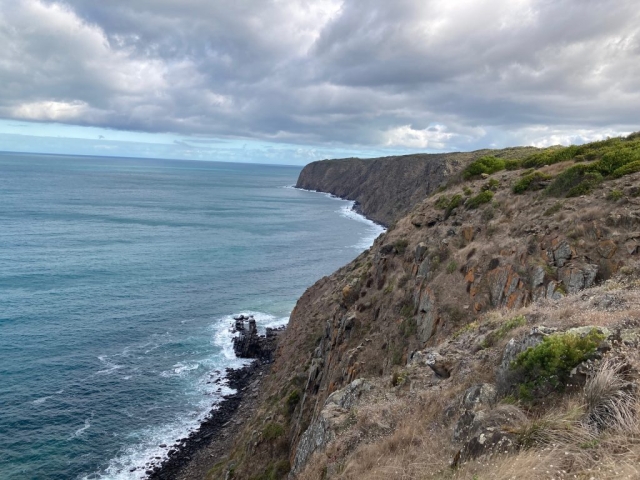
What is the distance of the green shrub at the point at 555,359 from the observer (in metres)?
9.31

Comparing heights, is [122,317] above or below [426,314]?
below

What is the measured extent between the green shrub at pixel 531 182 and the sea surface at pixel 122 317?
30564 millimetres

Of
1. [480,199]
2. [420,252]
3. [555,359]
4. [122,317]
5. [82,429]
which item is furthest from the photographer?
[122,317]

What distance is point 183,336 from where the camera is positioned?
49.3 metres

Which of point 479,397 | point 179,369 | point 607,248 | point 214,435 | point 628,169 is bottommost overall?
point 214,435

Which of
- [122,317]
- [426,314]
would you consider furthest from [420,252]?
[122,317]

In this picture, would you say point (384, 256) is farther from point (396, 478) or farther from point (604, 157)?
point (396, 478)

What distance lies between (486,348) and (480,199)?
17.8 meters

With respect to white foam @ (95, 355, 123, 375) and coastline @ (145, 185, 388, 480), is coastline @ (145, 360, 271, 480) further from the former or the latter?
white foam @ (95, 355, 123, 375)

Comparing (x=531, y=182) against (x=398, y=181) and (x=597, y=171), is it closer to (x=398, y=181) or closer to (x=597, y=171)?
(x=597, y=171)

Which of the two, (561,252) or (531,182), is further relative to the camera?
(531,182)

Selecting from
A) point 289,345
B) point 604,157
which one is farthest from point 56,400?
point 604,157

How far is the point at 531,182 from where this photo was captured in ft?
91.6

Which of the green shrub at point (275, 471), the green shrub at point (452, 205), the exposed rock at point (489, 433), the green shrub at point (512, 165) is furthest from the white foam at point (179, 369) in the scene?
the exposed rock at point (489, 433)
